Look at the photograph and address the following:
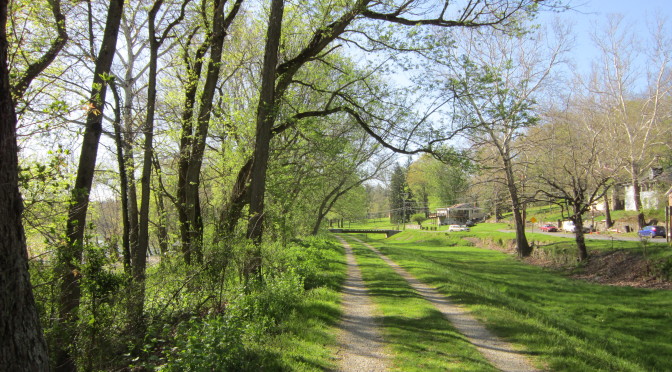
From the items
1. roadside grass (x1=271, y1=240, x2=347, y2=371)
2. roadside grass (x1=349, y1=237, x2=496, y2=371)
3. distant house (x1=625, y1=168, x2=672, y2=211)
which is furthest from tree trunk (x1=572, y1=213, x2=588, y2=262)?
roadside grass (x1=271, y1=240, x2=347, y2=371)

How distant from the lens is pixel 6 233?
2.81 metres

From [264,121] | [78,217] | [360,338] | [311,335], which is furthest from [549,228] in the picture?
[78,217]

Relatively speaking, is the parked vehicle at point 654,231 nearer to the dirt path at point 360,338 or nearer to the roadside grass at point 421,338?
the roadside grass at point 421,338

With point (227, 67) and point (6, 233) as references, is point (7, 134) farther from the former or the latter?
point (227, 67)

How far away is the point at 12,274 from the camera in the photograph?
110 inches

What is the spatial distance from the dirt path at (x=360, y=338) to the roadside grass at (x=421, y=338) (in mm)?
194

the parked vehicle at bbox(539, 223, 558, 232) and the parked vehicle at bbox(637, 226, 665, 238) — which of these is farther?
the parked vehicle at bbox(539, 223, 558, 232)

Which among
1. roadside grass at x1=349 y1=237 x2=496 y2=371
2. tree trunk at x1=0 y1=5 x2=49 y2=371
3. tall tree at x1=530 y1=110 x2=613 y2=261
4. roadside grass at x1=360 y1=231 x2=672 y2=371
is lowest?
roadside grass at x1=360 y1=231 x2=672 y2=371

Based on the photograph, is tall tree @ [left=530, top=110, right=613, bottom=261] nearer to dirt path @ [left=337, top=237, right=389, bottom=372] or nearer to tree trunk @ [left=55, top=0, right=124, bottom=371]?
dirt path @ [left=337, top=237, right=389, bottom=372]

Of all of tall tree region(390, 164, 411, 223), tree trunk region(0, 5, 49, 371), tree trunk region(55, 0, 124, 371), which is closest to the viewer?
tree trunk region(0, 5, 49, 371)

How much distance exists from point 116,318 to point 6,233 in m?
3.96

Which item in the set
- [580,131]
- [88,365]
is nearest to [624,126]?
[580,131]

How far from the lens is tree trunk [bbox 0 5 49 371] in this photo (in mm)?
2736

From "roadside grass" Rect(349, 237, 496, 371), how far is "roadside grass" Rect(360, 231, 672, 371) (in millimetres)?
950
